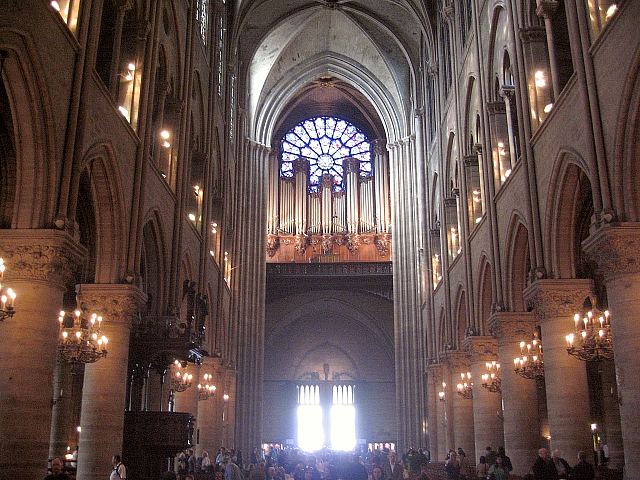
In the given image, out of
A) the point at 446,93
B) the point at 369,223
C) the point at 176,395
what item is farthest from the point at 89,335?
the point at 369,223

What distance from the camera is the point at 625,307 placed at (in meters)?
12.0

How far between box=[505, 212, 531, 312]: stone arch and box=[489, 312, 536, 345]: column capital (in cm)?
23

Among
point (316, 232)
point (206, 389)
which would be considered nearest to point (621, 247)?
point (206, 389)

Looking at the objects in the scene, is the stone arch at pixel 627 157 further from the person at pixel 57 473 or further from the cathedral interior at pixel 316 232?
the person at pixel 57 473

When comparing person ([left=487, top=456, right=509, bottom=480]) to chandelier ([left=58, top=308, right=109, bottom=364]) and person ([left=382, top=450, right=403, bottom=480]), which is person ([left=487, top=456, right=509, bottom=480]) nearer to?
person ([left=382, top=450, right=403, bottom=480])

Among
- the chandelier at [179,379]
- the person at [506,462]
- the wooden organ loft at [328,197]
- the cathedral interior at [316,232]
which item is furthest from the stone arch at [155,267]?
the wooden organ loft at [328,197]

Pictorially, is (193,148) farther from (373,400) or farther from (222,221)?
(373,400)

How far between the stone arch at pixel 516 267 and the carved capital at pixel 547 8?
5.12 metres

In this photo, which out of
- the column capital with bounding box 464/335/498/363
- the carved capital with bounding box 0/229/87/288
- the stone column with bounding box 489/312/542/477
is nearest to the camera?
the carved capital with bounding box 0/229/87/288

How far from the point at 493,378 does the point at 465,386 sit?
4.16 metres

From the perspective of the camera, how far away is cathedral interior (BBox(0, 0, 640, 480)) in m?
11.9

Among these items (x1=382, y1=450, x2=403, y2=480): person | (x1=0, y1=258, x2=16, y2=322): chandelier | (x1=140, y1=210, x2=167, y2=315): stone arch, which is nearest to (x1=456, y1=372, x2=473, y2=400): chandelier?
(x1=382, y1=450, x2=403, y2=480): person

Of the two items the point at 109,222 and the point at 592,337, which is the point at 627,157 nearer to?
the point at 592,337

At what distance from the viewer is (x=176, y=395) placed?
2348 cm
